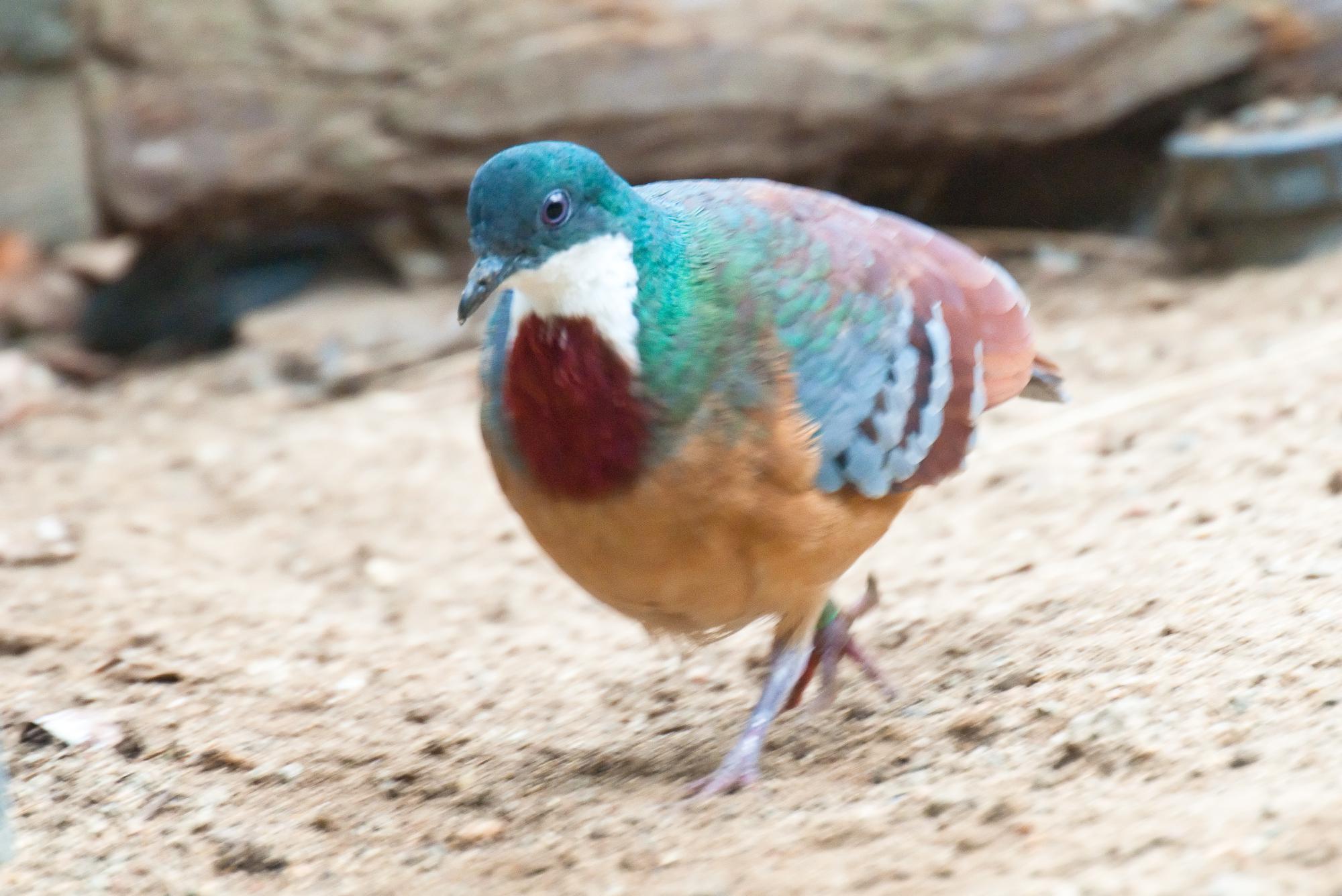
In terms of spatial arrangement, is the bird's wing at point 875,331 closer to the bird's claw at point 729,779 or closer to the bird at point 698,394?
the bird at point 698,394

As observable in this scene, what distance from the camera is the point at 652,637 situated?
302 cm

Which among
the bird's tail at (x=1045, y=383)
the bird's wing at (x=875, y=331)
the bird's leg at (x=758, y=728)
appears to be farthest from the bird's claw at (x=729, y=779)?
the bird's tail at (x=1045, y=383)

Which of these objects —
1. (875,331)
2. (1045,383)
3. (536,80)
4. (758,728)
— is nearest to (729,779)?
(758,728)

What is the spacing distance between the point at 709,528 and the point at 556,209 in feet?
1.94

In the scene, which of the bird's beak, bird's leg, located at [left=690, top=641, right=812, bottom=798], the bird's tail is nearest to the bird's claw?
bird's leg, located at [left=690, top=641, right=812, bottom=798]

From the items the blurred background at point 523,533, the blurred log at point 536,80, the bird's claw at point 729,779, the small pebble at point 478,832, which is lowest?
the small pebble at point 478,832

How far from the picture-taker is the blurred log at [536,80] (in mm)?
6094

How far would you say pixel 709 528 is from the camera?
257cm

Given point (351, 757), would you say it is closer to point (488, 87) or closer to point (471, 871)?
point (471, 871)

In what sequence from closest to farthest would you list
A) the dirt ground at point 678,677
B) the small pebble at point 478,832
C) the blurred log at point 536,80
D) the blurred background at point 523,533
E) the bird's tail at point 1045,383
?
the dirt ground at point 678,677 < the blurred background at point 523,533 < the small pebble at point 478,832 < the bird's tail at point 1045,383 < the blurred log at point 536,80

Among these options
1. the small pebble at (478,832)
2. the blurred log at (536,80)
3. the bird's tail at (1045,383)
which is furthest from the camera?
the blurred log at (536,80)

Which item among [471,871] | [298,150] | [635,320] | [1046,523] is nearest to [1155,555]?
[1046,523]

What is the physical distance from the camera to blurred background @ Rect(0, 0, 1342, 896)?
2.55 m

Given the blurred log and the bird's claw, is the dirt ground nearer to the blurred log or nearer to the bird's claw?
the bird's claw
